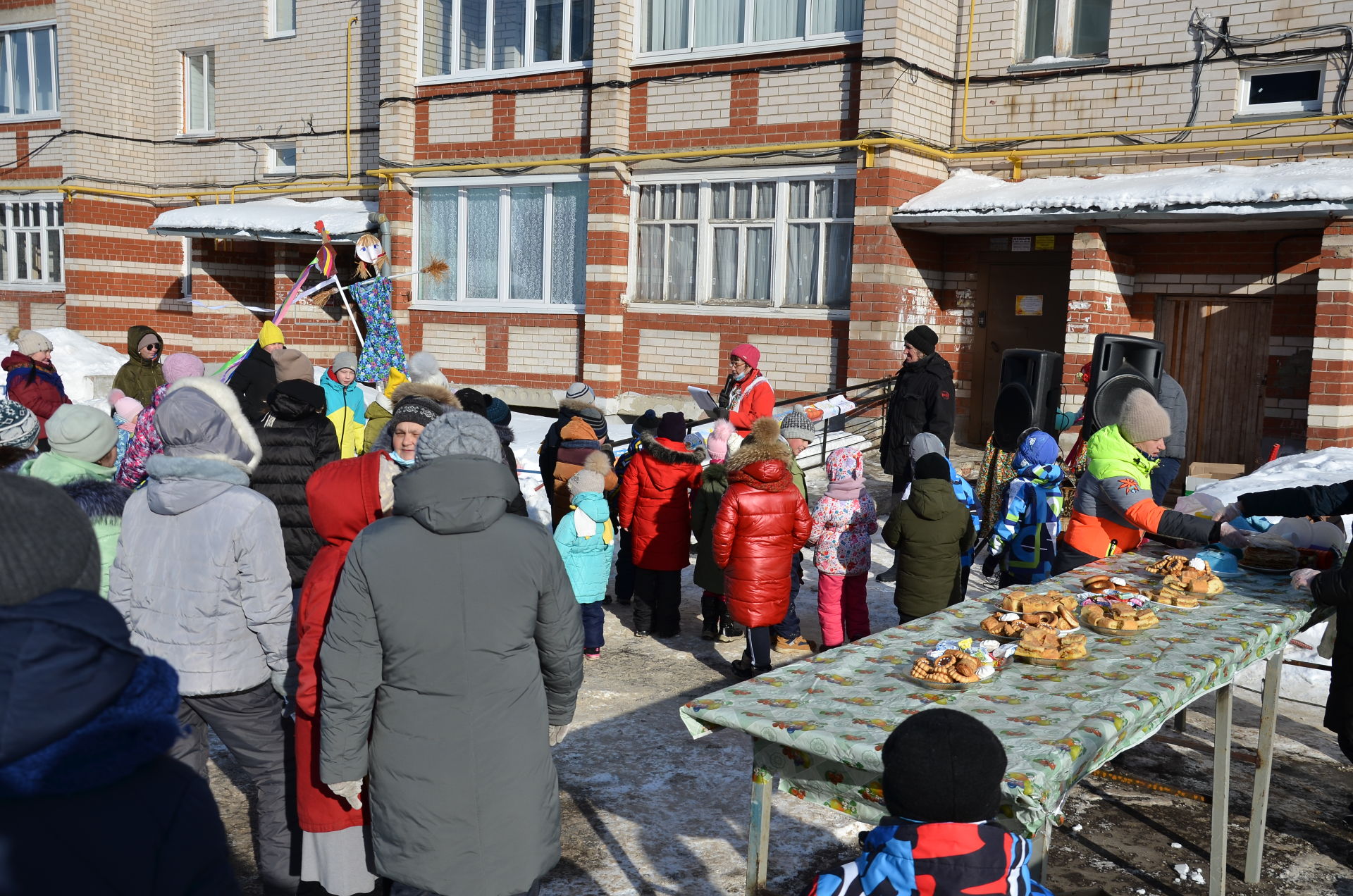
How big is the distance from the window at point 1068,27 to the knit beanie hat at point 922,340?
4.76 metres

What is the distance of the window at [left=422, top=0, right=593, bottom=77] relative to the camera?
49.1 ft

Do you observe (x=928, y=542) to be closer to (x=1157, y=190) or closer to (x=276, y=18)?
(x=1157, y=190)

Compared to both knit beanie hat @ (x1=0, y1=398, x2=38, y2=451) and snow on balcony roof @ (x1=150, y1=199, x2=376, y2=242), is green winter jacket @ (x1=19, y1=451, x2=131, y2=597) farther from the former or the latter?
snow on balcony roof @ (x1=150, y1=199, x2=376, y2=242)

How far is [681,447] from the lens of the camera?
7.89 metres

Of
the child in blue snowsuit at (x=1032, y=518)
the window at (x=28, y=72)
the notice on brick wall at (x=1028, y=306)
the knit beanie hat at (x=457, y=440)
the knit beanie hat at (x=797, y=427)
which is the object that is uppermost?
the window at (x=28, y=72)

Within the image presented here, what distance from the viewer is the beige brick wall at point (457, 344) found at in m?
15.9

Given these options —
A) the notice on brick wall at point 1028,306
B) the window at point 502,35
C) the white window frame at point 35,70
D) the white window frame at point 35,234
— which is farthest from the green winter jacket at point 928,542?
the white window frame at point 35,70

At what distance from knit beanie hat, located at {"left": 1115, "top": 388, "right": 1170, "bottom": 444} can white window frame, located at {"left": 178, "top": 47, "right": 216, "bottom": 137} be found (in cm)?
1793

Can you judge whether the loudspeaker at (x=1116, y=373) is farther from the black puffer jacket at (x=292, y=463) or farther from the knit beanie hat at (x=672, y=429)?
the black puffer jacket at (x=292, y=463)

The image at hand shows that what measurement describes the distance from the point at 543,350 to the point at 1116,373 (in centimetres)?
867

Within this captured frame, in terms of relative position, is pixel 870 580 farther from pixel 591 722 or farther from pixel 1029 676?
pixel 1029 676

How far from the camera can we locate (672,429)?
25.9 feet

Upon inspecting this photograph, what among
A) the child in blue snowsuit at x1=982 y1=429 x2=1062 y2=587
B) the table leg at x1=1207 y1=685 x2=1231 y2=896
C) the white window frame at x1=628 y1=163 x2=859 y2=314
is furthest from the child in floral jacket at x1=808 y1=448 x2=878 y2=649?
the white window frame at x1=628 y1=163 x2=859 y2=314

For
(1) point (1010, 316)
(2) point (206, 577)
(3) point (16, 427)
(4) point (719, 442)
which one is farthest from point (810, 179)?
(2) point (206, 577)
